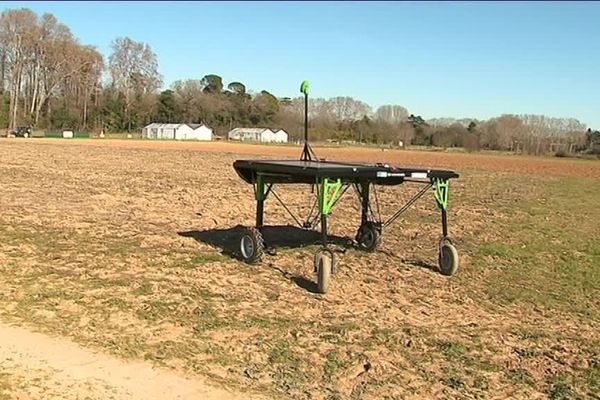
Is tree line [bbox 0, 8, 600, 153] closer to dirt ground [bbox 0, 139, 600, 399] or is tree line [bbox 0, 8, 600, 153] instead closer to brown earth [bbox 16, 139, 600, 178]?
brown earth [bbox 16, 139, 600, 178]

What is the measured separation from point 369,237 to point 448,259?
1.87 m

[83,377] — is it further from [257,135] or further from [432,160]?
[257,135]

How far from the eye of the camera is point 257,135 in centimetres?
13850

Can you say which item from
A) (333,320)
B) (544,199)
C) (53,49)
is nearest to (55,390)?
(333,320)

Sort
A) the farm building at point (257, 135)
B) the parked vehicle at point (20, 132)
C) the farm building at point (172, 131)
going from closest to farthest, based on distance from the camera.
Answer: the parked vehicle at point (20, 132)
the farm building at point (172, 131)
the farm building at point (257, 135)

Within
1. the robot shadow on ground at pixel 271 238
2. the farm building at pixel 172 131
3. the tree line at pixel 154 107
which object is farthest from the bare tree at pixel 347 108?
the robot shadow on ground at pixel 271 238

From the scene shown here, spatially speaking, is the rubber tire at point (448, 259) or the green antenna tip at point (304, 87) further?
the green antenna tip at point (304, 87)

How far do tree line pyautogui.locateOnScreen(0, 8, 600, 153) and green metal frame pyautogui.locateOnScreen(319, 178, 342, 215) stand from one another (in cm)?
9895

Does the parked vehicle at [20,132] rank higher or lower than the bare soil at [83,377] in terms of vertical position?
higher

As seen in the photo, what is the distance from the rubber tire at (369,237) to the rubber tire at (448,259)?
1519 mm

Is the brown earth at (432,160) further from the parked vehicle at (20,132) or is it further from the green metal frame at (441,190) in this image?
the green metal frame at (441,190)

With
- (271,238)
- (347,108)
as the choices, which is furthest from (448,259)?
(347,108)

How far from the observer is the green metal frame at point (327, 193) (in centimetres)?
867

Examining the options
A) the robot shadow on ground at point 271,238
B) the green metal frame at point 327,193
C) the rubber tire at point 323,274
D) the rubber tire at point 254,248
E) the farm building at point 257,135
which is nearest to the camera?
the rubber tire at point 323,274
